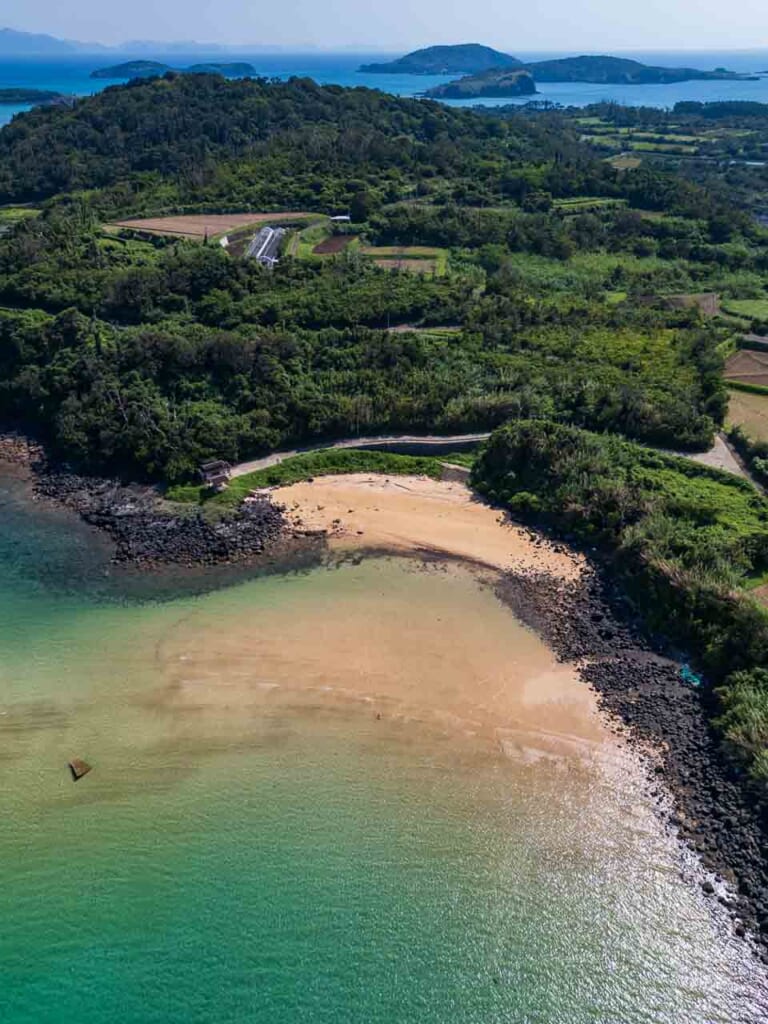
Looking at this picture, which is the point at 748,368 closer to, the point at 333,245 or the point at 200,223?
the point at 333,245

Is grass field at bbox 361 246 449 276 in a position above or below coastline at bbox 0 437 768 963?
above

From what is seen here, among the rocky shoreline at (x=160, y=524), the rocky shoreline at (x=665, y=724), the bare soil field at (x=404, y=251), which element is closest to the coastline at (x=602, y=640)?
the rocky shoreline at (x=665, y=724)

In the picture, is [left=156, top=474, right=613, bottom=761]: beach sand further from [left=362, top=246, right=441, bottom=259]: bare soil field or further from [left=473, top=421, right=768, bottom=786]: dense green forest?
[left=362, top=246, right=441, bottom=259]: bare soil field

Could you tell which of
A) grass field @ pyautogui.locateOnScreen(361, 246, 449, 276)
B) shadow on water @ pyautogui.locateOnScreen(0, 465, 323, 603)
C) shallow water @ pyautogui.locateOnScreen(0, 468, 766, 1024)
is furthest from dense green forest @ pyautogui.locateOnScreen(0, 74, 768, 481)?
shallow water @ pyautogui.locateOnScreen(0, 468, 766, 1024)

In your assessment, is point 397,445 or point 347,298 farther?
point 347,298

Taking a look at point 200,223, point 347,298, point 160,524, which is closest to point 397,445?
point 160,524

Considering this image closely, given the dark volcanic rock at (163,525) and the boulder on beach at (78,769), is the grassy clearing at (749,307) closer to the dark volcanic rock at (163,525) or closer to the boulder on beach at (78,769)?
the dark volcanic rock at (163,525)

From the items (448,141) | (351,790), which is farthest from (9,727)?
(448,141)
